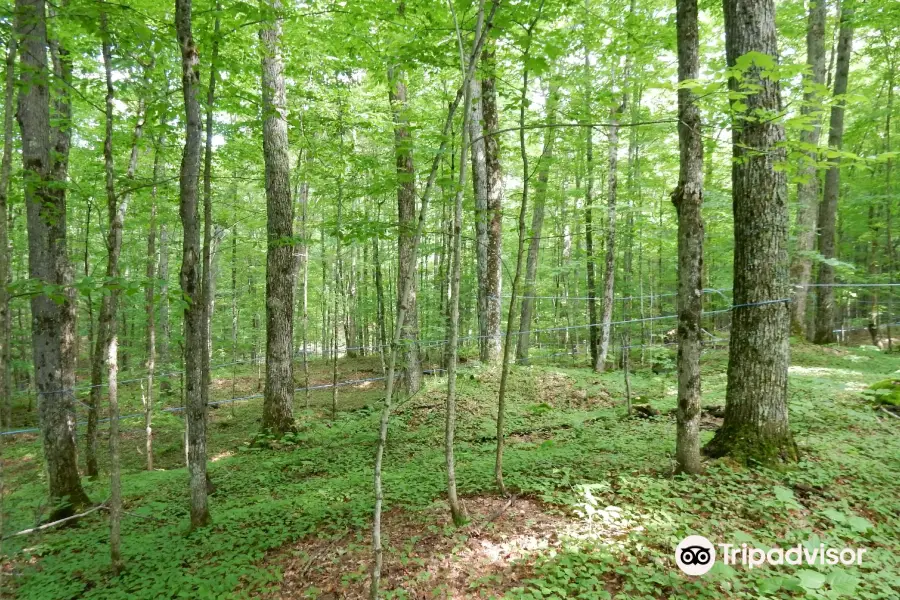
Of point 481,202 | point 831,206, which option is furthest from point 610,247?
point 831,206

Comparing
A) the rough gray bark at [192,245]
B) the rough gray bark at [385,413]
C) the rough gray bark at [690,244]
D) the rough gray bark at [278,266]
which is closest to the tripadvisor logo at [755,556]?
the rough gray bark at [690,244]

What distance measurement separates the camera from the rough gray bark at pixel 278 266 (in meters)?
6.60

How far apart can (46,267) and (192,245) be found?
1.99m

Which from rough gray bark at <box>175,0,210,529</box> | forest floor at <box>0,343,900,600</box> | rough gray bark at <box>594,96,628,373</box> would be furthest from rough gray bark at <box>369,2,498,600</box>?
rough gray bark at <box>594,96,628,373</box>

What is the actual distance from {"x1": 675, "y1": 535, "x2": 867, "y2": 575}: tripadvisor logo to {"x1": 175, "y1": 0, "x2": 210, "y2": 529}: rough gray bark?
4015 millimetres

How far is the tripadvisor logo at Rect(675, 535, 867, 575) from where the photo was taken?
268 centimetres

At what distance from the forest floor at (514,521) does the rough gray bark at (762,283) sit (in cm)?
33

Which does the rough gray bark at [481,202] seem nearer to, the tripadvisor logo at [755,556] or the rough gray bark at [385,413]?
the rough gray bark at [385,413]

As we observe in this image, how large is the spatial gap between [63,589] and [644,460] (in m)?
5.29

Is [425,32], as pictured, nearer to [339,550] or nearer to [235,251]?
[339,550]

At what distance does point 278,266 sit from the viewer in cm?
679

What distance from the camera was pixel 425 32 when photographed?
3549 mm

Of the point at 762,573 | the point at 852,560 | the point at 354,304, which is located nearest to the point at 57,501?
the point at 762,573

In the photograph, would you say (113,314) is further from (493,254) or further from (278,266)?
(493,254)
